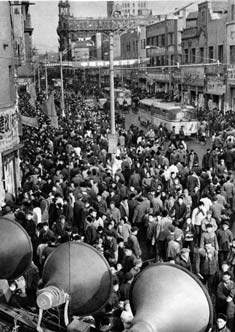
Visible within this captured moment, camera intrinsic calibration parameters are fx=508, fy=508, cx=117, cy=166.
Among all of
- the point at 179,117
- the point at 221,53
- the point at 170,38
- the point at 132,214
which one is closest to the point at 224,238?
the point at 132,214

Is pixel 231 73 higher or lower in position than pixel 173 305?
higher

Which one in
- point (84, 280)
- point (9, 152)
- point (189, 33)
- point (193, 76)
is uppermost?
point (189, 33)

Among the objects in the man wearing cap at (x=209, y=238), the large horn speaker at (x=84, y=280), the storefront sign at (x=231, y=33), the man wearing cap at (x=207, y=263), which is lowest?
the man wearing cap at (x=207, y=263)

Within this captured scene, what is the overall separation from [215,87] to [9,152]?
26.5 m

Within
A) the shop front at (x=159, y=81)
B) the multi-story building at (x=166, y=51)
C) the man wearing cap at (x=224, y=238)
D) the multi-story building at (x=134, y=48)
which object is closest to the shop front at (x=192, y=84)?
the multi-story building at (x=166, y=51)

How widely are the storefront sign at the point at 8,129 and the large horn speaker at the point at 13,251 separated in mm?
12377

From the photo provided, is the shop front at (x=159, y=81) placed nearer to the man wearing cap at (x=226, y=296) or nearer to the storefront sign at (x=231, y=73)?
the storefront sign at (x=231, y=73)

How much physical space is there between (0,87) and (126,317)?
13034 mm

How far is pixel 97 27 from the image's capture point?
125 metres

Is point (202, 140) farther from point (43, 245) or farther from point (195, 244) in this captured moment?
point (43, 245)

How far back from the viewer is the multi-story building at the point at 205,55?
1591 inches

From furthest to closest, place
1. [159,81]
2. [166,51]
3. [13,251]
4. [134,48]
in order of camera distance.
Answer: [134,48] < [159,81] < [166,51] < [13,251]

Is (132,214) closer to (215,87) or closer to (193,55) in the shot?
(215,87)

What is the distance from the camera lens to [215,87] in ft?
133
